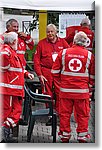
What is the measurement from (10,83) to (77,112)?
0.88 m

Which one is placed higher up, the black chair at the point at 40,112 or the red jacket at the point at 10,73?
the red jacket at the point at 10,73

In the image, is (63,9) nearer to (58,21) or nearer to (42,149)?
(58,21)

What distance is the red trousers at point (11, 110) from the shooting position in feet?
32.5

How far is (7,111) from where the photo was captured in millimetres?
9938

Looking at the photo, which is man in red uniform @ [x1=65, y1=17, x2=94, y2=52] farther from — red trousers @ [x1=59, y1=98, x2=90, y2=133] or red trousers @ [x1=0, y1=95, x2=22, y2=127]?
red trousers @ [x1=0, y1=95, x2=22, y2=127]

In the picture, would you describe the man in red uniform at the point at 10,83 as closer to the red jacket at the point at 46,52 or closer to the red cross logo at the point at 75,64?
the red jacket at the point at 46,52

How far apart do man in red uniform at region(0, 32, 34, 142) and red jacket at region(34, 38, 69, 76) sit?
0.17m

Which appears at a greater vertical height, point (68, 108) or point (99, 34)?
point (99, 34)

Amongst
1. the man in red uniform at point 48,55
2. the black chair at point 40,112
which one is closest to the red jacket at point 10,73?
the black chair at point 40,112

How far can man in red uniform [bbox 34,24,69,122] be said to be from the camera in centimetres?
988

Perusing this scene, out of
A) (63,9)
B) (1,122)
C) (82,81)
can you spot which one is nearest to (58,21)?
(63,9)

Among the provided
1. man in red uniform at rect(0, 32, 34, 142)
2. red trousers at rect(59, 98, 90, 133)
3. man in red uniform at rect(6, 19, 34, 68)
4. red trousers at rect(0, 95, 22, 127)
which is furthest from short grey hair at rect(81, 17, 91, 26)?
red trousers at rect(0, 95, 22, 127)

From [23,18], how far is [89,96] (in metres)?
1.23

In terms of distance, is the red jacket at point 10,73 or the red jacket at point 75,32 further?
the red jacket at point 75,32
